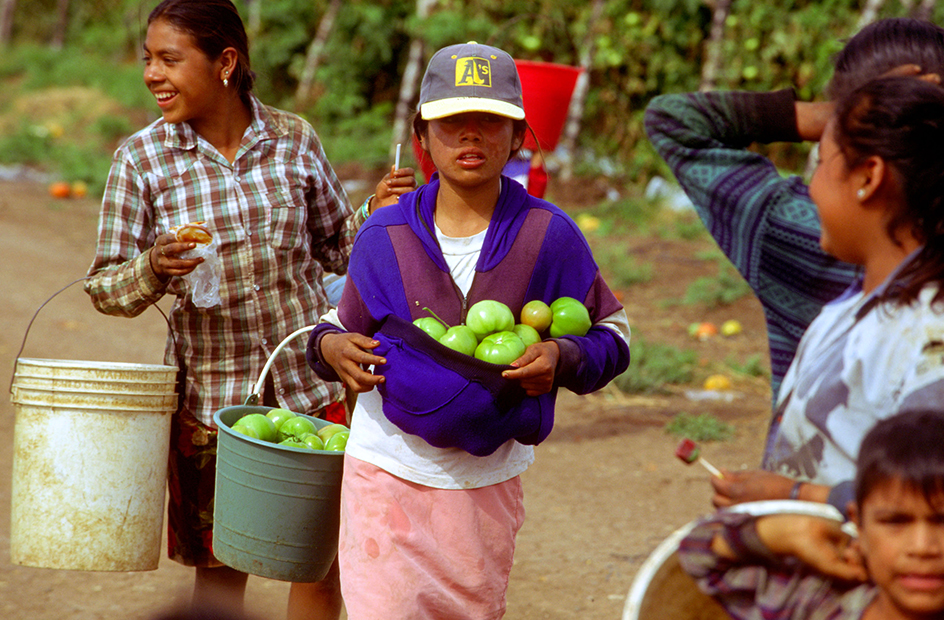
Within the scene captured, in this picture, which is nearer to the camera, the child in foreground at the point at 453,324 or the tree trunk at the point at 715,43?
the child in foreground at the point at 453,324

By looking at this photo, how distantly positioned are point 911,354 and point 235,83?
2148 millimetres

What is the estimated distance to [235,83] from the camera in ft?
9.46

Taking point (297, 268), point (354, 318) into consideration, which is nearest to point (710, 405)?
point (297, 268)

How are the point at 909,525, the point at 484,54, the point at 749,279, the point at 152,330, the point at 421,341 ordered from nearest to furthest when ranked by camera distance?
the point at 909,525 → the point at 749,279 → the point at 421,341 → the point at 484,54 → the point at 152,330

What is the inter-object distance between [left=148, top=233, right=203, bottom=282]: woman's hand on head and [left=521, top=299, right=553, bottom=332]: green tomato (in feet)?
3.11

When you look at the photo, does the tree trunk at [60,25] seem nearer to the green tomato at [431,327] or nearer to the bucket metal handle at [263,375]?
the bucket metal handle at [263,375]

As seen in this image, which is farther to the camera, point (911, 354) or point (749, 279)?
point (749, 279)

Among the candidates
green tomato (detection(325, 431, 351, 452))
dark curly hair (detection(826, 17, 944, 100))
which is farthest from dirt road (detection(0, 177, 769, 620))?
dark curly hair (detection(826, 17, 944, 100))

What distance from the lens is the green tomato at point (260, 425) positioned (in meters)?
2.36

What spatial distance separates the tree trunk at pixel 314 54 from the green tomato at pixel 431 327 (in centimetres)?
1115

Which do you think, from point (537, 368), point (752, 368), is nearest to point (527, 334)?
point (537, 368)

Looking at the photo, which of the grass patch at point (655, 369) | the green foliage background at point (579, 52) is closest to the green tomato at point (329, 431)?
the grass patch at point (655, 369)

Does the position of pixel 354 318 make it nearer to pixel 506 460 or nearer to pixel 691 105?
pixel 506 460

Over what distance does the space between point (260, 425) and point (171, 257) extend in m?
0.52
